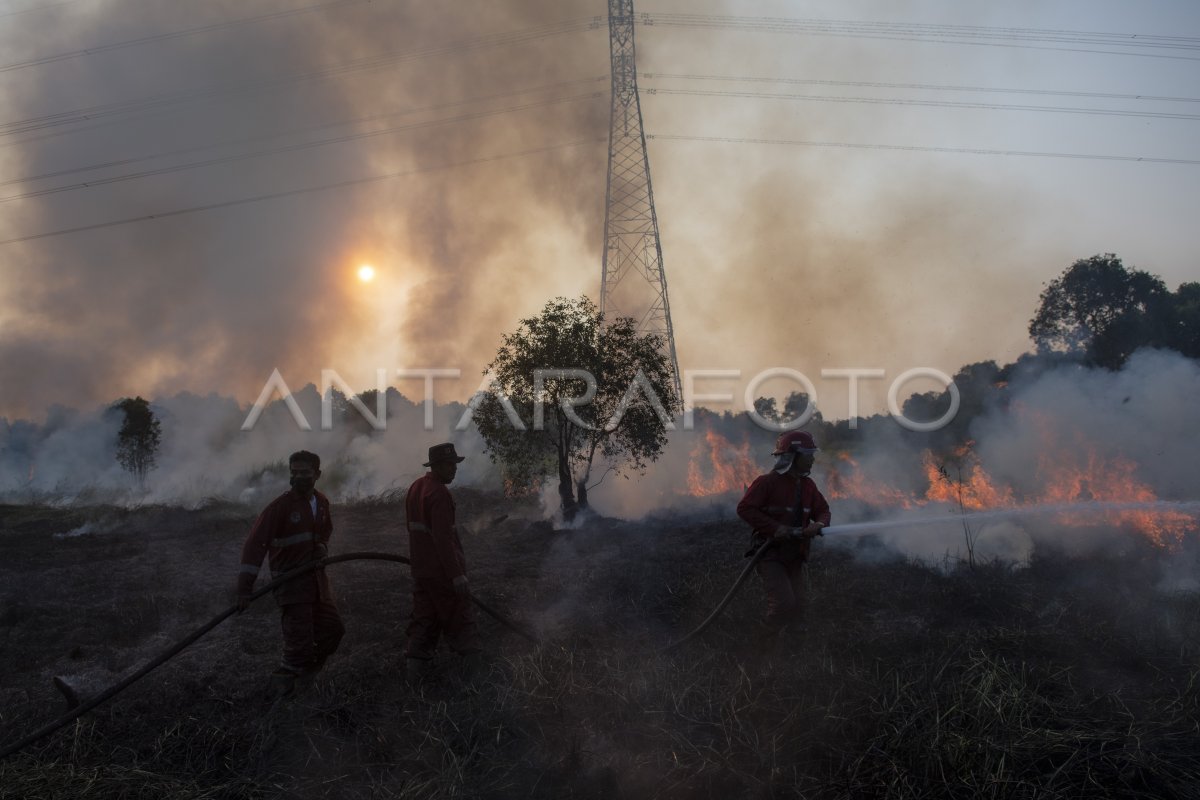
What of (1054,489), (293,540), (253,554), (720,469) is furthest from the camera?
(720,469)

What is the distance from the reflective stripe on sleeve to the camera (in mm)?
5785

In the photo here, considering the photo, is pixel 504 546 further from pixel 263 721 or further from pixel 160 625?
pixel 263 721

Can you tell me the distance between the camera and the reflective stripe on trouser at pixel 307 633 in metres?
5.63

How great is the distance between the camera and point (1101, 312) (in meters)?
35.7

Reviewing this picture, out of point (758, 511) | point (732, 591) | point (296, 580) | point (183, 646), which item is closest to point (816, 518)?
point (758, 511)

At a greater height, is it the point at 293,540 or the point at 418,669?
the point at 293,540

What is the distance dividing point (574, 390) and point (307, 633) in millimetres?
10349

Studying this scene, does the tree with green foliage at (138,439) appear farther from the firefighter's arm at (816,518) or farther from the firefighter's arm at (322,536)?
the firefighter's arm at (816,518)

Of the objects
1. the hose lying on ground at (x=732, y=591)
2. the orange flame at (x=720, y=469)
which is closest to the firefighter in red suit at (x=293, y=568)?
the hose lying on ground at (x=732, y=591)

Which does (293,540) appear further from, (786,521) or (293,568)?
(786,521)

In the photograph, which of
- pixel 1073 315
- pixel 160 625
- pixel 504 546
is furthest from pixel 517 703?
pixel 1073 315

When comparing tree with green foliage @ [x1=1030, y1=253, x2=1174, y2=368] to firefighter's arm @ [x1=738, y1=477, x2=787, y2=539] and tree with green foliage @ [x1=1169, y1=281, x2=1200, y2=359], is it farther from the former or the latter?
firefighter's arm @ [x1=738, y1=477, x2=787, y2=539]

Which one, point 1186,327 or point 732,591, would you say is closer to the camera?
point 732,591

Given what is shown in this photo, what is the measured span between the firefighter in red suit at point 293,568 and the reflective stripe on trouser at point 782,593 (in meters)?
3.80
